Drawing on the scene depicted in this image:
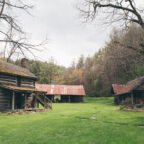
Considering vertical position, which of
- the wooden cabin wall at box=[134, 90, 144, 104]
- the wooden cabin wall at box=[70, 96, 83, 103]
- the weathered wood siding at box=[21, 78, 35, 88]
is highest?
the weathered wood siding at box=[21, 78, 35, 88]

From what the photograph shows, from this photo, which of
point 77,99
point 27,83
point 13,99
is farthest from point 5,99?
point 77,99

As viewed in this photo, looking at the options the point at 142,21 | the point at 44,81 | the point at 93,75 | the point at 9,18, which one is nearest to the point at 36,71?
the point at 44,81

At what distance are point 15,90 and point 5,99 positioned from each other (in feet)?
7.50

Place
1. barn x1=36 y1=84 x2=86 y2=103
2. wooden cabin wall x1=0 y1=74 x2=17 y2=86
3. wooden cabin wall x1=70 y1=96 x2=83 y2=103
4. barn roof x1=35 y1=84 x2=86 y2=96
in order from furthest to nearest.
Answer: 1. wooden cabin wall x1=70 y1=96 x2=83 y2=103
2. barn x1=36 y1=84 x2=86 y2=103
3. barn roof x1=35 y1=84 x2=86 y2=96
4. wooden cabin wall x1=0 y1=74 x2=17 y2=86

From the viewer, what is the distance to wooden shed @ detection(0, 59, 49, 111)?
2058 centimetres

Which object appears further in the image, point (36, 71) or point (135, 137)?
point (36, 71)

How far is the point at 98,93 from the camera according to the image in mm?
64812

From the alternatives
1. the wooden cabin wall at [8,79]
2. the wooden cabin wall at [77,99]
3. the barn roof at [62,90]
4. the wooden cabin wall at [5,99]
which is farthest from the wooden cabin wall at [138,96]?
the wooden cabin wall at [5,99]

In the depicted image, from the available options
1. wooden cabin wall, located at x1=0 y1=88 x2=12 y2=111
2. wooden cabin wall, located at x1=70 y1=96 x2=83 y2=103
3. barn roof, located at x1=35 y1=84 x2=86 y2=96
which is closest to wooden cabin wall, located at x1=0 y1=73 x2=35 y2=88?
wooden cabin wall, located at x1=0 y1=88 x2=12 y2=111

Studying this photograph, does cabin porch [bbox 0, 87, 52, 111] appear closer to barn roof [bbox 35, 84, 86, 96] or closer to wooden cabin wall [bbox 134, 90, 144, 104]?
wooden cabin wall [bbox 134, 90, 144, 104]

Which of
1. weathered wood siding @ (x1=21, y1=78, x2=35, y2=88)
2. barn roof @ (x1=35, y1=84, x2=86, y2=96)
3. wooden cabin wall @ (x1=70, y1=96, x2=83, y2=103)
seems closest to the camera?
weathered wood siding @ (x1=21, y1=78, x2=35, y2=88)

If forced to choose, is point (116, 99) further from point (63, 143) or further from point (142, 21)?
point (63, 143)

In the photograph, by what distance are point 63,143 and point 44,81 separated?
66227 mm

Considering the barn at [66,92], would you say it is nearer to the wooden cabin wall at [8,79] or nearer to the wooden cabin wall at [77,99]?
the wooden cabin wall at [77,99]
